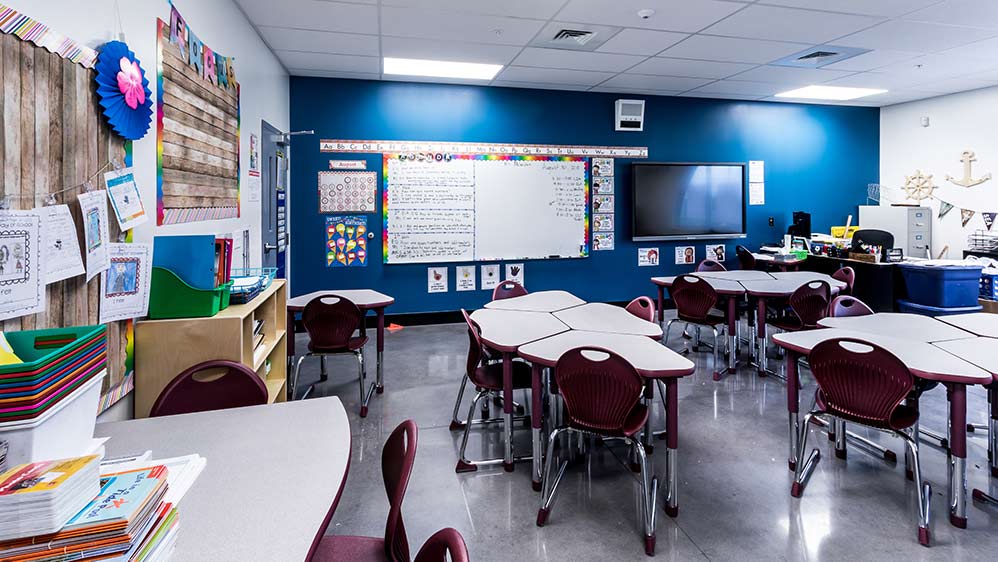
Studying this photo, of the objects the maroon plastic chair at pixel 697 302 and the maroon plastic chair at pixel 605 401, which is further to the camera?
the maroon plastic chair at pixel 697 302

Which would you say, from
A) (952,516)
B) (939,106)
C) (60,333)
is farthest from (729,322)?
(939,106)

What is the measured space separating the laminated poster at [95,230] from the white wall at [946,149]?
8.53m

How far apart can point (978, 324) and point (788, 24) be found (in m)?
2.65

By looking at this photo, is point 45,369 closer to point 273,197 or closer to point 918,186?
point 273,197

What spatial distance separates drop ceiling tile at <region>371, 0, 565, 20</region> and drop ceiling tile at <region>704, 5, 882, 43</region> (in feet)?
4.78

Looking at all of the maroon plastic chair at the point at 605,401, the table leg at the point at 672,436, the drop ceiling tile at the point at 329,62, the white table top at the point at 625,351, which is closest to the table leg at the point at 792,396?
the white table top at the point at 625,351

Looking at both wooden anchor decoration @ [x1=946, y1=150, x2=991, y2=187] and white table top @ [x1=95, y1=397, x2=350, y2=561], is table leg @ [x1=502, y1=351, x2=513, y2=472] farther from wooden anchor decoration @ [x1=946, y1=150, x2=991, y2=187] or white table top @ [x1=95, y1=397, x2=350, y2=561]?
wooden anchor decoration @ [x1=946, y1=150, x2=991, y2=187]

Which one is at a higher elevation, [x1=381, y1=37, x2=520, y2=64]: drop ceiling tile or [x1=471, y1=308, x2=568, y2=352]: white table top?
[x1=381, y1=37, x2=520, y2=64]: drop ceiling tile

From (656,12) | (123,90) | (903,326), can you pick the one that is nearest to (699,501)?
(903,326)

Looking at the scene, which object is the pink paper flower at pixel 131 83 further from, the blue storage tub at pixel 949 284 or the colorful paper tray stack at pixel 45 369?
the blue storage tub at pixel 949 284

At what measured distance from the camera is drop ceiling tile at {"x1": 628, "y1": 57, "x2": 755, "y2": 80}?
5.33 meters

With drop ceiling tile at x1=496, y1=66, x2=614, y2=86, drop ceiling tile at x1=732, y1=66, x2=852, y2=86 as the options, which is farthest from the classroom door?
drop ceiling tile at x1=732, y1=66, x2=852, y2=86

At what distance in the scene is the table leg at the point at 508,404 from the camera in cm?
273

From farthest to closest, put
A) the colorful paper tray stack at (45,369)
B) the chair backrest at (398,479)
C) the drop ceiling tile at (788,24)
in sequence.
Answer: the drop ceiling tile at (788,24) → the chair backrest at (398,479) → the colorful paper tray stack at (45,369)
